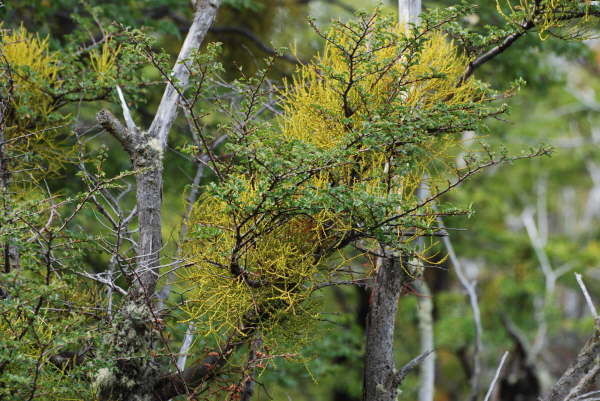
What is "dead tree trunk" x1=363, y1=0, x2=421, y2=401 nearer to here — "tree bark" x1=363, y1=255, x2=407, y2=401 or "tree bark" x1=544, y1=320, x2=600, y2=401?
"tree bark" x1=363, y1=255, x2=407, y2=401

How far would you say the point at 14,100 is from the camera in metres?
3.51

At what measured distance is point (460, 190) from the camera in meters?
7.74

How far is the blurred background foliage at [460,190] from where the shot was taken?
4.89 meters

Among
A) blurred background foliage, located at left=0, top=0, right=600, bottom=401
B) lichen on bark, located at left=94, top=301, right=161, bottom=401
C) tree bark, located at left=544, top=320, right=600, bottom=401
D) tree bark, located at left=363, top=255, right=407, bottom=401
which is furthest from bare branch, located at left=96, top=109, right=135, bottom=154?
tree bark, located at left=544, top=320, right=600, bottom=401

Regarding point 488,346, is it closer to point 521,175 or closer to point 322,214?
point 521,175

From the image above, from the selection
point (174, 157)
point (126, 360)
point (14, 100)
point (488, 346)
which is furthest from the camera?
point (488, 346)

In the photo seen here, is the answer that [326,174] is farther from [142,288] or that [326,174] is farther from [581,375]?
[581,375]

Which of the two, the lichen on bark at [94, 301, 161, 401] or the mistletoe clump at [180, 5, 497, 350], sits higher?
the mistletoe clump at [180, 5, 497, 350]

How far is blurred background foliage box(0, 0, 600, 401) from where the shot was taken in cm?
489

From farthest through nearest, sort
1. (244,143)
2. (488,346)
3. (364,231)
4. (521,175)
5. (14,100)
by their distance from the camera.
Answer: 1. (521,175)
2. (488,346)
3. (14,100)
4. (364,231)
5. (244,143)

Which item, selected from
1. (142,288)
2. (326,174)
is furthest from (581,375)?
(142,288)

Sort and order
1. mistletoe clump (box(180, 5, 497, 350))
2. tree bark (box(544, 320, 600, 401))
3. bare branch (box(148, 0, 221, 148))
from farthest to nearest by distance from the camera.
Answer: bare branch (box(148, 0, 221, 148)) → tree bark (box(544, 320, 600, 401)) → mistletoe clump (box(180, 5, 497, 350))

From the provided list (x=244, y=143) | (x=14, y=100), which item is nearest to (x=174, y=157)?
(x=14, y=100)

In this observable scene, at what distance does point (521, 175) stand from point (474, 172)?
10.2 meters
